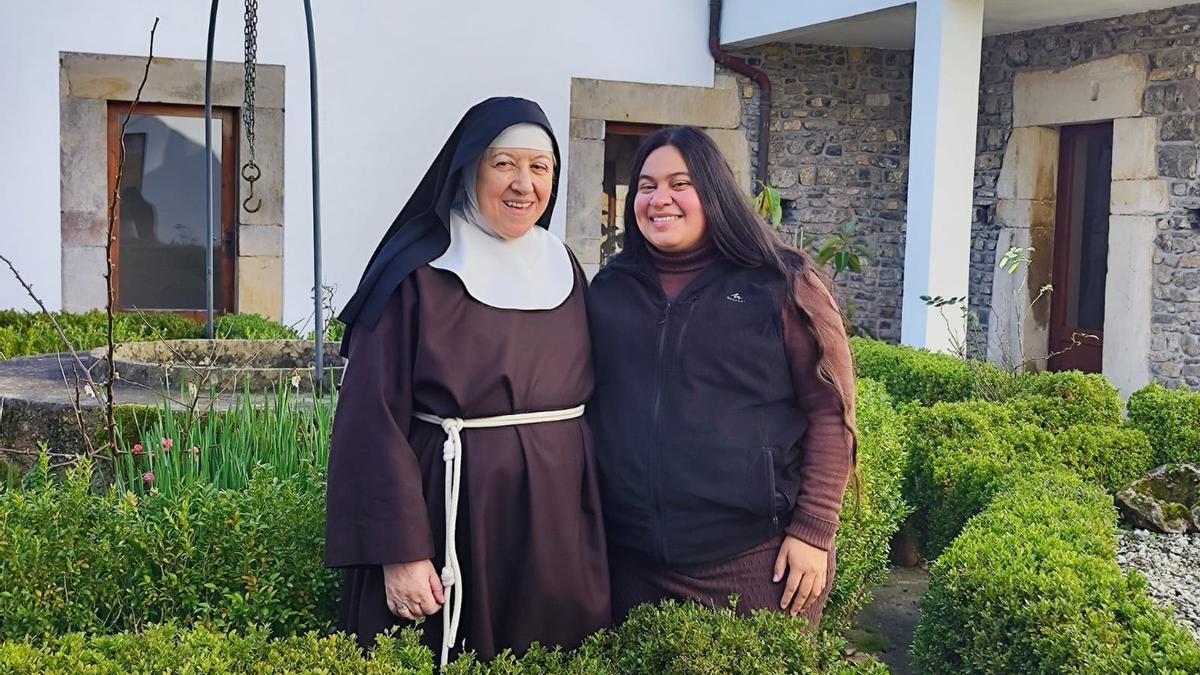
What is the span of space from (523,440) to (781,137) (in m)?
7.87

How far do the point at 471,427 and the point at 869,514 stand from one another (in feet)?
6.94

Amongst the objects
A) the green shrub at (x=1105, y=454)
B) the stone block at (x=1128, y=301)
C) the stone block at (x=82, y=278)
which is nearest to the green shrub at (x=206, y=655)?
the green shrub at (x=1105, y=454)

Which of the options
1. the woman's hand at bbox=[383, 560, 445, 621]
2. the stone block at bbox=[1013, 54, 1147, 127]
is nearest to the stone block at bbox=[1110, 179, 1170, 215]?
the stone block at bbox=[1013, 54, 1147, 127]

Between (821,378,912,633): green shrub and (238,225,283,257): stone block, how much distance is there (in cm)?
495

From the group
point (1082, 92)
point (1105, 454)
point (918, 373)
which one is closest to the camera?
point (1105, 454)

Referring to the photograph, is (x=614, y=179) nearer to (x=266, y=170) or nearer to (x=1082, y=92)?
(x=266, y=170)

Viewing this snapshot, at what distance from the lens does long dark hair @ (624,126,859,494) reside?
2713mm

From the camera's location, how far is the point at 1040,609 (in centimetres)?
328

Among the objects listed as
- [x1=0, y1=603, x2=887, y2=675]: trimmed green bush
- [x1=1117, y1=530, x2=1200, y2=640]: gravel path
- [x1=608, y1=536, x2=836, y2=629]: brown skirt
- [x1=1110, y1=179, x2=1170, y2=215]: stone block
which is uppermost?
[x1=1110, y1=179, x2=1170, y2=215]: stone block

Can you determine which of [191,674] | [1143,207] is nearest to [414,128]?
[1143,207]

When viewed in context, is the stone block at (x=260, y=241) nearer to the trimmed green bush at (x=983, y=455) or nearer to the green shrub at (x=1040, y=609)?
the trimmed green bush at (x=983, y=455)

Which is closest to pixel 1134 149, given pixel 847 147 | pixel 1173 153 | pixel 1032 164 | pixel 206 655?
pixel 1173 153

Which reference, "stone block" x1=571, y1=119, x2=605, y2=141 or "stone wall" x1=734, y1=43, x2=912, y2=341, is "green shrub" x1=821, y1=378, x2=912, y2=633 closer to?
"stone block" x1=571, y1=119, x2=605, y2=141

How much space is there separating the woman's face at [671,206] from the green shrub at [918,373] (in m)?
3.98
